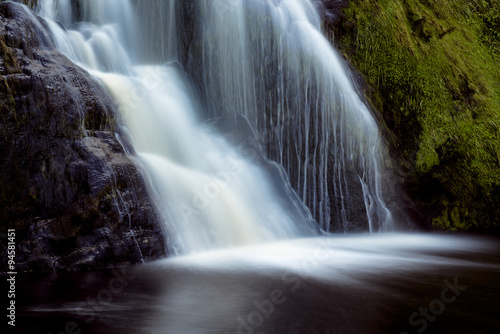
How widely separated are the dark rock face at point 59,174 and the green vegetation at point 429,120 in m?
6.34

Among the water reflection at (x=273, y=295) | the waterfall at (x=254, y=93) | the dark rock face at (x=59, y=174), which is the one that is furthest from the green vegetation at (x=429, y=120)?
the dark rock face at (x=59, y=174)

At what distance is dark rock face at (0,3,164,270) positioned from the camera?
5.25m

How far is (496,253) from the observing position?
7.21m

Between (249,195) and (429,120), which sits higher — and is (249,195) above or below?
below

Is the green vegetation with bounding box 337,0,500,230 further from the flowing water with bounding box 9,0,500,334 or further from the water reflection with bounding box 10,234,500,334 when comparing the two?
the water reflection with bounding box 10,234,500,334

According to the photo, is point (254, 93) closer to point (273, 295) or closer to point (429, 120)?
point (429, 120)

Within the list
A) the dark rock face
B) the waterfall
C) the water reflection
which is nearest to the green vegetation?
the waterfall

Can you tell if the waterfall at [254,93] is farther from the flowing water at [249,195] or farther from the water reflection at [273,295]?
the water reflection at [273,295]

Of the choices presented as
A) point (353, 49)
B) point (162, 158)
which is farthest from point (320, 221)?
point (353, 49)

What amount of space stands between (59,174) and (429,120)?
27.3ft

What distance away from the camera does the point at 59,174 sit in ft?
17.9

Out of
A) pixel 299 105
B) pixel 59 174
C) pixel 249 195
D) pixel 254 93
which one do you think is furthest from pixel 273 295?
pixel 254 93

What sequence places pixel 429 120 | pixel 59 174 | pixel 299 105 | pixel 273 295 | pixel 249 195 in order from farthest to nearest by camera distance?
pixel 429 120 < pixel 299 105 < pixel 249 195 < pixel 59 174 < pixel 273 295

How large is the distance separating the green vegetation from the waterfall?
38.4 inches
